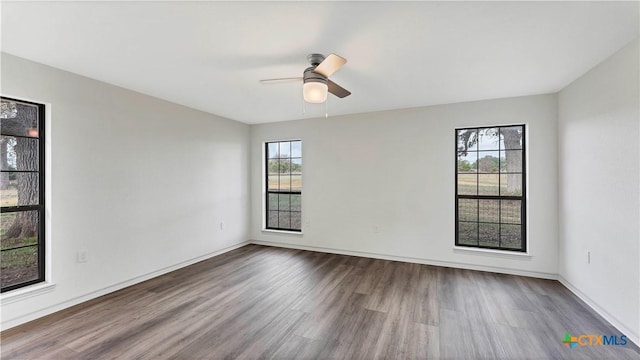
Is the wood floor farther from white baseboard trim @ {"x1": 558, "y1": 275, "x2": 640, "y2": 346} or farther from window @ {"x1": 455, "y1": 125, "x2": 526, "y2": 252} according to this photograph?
window @ {"x1": 455, "y1": 125, "x2": 526, "y2": 252}

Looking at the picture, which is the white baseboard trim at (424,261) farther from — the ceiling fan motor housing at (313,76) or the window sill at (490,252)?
the ceiling fan motor housing at (313,76)

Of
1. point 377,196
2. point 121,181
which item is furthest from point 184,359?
point 377,196

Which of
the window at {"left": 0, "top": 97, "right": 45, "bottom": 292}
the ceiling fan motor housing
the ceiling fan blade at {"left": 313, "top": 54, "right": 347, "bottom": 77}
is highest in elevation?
the ceiling fan blade at {"left": 313, "top": 54, "right": 347, "bottom": 77}

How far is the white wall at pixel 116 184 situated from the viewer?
2.61 meters

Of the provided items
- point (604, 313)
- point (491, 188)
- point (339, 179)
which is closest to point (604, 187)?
point (604, 313)

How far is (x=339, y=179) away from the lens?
185 inches

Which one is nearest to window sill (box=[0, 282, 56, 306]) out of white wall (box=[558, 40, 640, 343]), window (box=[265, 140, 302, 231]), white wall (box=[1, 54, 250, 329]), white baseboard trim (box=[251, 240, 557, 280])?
white wall (box=[1, 54, 250, 329])

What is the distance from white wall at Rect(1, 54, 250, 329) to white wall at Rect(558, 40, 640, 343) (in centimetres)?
503

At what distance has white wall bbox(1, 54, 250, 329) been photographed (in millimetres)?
2609

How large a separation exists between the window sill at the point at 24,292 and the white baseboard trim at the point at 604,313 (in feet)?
17.3

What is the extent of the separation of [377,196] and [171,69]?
132 inches

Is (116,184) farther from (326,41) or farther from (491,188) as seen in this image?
(491,188)

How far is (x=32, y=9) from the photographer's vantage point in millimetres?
1726

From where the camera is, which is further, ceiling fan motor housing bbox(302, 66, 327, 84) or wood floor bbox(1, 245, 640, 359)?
ceiling fan motor housing bbox(302, 66, 327, 84)
